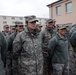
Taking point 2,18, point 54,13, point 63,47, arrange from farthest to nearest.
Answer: point 2,18, point 54,13, point 63,47

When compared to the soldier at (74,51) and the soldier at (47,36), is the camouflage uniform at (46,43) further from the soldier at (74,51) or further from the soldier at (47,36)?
the soldier at (74,51)

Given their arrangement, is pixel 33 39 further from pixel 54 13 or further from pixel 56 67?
pixel 54 13

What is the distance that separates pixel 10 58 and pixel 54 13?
24.2 meters

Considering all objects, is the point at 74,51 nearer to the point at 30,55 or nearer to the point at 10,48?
the point at 10,48

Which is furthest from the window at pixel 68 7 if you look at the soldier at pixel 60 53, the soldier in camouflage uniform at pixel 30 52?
the soldier in camouflage uniform at pixel 30 52

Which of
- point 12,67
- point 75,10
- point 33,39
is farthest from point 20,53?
point 75,10

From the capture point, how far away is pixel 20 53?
4422 mm

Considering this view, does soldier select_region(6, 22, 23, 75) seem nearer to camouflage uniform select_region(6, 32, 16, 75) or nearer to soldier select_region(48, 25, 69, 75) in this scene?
camouflage uniform select_region(6, 32, 16, 75)

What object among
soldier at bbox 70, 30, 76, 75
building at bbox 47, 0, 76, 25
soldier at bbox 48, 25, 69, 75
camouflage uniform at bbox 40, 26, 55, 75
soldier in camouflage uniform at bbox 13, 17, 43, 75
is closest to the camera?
soldier in camouflage uniform at bbox 13, 17, 43, 75

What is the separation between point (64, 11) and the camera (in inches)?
1087

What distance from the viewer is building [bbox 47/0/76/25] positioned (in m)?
25.4

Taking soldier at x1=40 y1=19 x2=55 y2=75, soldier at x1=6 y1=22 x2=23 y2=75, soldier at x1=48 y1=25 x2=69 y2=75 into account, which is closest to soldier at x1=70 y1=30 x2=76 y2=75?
soldier at x1=40 y1=19 x2=55 y2=75

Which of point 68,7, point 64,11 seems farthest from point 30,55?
point 64,11

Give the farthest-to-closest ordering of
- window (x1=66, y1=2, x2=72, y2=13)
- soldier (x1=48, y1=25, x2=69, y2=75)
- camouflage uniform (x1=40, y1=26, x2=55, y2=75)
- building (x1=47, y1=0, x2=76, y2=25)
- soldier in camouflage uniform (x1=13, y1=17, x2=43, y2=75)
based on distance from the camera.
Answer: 1. window (x1=66, y1=2, x2=72, y2=13)
2. building (x1=47, y1=0, x2=76, y2=25)
3. camouflage uniform (x1=40, y1=26, x2=55, y2=75)
4. soldier (x1=48, y1=25, x2=69, y2=75)
5. soldier in camouflage uniform (x1=13, y1=17, x2=43, y2=75)
